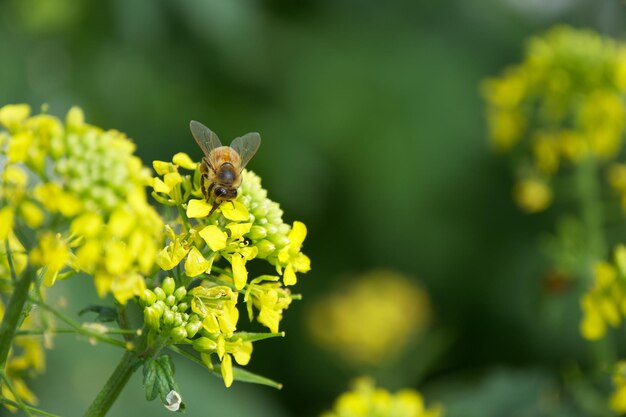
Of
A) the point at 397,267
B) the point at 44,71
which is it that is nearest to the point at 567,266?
the point at 397,267

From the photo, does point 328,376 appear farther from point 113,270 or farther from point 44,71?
point 113,270

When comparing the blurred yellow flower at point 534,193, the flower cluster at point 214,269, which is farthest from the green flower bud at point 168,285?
the blurred yellow flower at point 534,193

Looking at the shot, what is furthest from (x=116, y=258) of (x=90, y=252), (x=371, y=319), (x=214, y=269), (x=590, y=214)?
(x=371, y=319)

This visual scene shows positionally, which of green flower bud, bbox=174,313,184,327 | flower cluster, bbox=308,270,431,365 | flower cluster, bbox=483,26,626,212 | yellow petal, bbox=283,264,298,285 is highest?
flower cluster, bbox=483,26,626,212

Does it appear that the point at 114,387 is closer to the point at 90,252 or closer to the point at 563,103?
the point at 90,252

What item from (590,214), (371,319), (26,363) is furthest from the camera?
(371,319)

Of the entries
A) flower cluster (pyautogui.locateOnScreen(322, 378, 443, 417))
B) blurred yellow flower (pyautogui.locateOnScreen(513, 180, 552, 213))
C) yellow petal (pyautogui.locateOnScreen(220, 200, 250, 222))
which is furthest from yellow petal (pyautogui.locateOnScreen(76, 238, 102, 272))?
blurred yellow flower (pyautogui.locateOnScreen(513, 180, 552, 213))

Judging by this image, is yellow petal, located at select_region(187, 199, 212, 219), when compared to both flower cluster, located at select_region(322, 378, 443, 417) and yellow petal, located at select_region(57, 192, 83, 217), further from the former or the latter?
flower cluster, located at select_region(322, 378, 443, 417)
